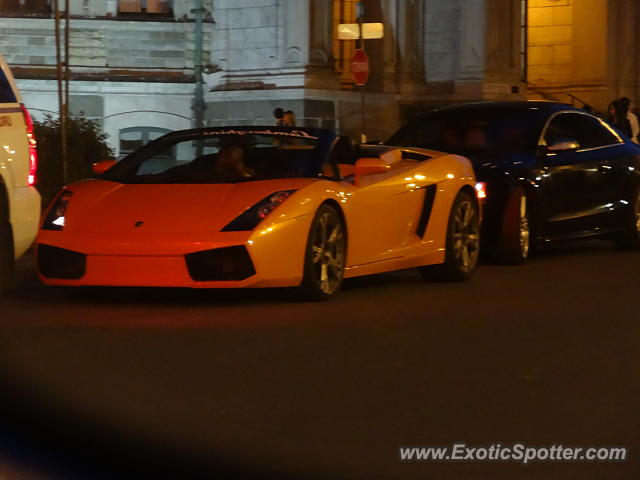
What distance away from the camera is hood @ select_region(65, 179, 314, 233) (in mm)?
10195

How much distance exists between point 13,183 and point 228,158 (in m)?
1.65

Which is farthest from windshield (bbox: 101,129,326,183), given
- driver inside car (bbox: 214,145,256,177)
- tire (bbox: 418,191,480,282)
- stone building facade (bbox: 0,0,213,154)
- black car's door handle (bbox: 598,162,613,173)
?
stone building facade (bbox: 0,0,213,154)

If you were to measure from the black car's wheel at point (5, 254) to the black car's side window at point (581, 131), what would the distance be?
5.96 meters

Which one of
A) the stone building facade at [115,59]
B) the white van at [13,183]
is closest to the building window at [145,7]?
the stone building facade at [115,59]

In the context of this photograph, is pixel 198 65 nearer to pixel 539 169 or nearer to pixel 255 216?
pixel 539 169

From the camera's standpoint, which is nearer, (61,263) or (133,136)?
(61,263)

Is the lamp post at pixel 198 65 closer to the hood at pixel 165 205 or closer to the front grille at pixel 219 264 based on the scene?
the hood at pixel 165 205

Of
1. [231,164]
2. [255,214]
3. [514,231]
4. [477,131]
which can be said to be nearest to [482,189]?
[514,231]

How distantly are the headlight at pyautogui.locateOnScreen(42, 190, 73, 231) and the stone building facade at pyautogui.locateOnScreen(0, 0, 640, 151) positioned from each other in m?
17.2

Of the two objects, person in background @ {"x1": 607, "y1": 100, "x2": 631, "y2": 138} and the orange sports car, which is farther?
person in background @ {"x1": 607, "y1": 100, "x2": 631, "y2": 138}

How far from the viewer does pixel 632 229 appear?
605 inches

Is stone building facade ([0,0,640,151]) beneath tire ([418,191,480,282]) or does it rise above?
above

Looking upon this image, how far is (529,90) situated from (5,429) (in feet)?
101

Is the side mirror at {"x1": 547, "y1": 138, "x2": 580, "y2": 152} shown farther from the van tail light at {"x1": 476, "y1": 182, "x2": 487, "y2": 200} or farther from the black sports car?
the van tail light at {"x1": 476, "y1": 182, "x2": 487, "y2": 200}
